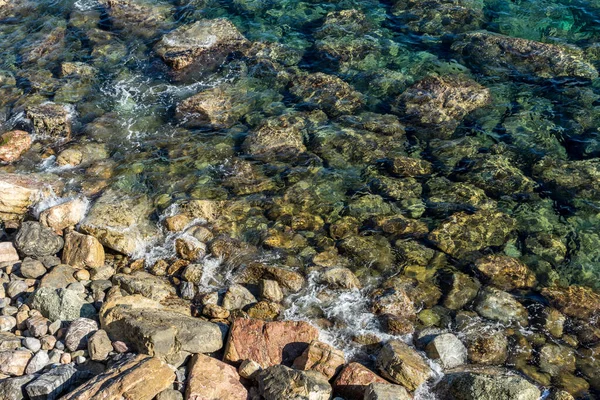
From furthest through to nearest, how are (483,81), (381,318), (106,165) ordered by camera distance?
(483,81) → (106,165) → (381,318)

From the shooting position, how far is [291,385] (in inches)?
290

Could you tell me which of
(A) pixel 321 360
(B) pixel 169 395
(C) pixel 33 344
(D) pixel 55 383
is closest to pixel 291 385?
(A) pixel 321 360

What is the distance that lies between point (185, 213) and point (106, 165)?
116 inches

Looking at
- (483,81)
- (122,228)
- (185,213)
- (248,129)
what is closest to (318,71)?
(248,129)

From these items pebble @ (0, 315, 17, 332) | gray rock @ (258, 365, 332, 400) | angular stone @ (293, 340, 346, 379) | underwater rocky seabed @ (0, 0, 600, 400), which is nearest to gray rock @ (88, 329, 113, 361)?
underwater rocky seabed @ (0, 0, 600, 400)

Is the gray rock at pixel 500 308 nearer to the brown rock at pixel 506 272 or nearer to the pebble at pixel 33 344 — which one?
the brown rock at pixel 506 272

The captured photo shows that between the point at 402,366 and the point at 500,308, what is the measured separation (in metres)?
2.50

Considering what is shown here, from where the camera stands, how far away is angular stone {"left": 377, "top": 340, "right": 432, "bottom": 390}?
8086 mm

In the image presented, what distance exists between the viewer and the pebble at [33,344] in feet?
27.4

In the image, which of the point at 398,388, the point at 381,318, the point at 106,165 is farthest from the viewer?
the point at 106,165

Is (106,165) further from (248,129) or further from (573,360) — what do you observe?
(573,360)

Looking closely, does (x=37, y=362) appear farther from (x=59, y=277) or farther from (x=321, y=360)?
(x=321, y=360)

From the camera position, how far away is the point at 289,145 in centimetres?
1307

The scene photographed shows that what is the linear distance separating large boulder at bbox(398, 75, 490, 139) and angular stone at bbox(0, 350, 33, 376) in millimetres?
9760
